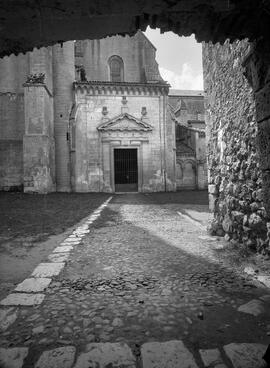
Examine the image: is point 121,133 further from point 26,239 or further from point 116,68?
point 26,239

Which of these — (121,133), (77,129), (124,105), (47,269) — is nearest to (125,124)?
(121,133)

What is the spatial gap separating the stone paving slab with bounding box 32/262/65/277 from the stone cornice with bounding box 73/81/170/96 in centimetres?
1880

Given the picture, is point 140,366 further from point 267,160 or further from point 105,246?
point 105,246

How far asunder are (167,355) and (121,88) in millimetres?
21172

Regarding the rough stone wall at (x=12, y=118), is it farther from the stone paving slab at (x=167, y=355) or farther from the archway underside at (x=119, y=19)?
the stone paving slab at (x=167, y=355)

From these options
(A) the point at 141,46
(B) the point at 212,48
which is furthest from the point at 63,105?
(B) the point at 212,48

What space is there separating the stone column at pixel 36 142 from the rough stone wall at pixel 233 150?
14.3 m

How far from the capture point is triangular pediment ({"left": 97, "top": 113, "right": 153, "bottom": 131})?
2112 cm

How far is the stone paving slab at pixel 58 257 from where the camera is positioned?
4.24 m

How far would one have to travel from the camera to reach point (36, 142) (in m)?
18.2

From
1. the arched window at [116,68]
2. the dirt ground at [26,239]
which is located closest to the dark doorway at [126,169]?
the arched window at [116,68]

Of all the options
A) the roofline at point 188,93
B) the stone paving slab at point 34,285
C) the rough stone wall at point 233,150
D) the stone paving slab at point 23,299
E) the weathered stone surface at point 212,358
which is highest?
the roofline at point 188,93

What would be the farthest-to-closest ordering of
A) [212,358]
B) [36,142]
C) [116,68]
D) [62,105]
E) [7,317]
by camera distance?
[116,68], [62,105], [36,142], [7,317], [212,358]

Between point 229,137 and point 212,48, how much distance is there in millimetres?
1978
